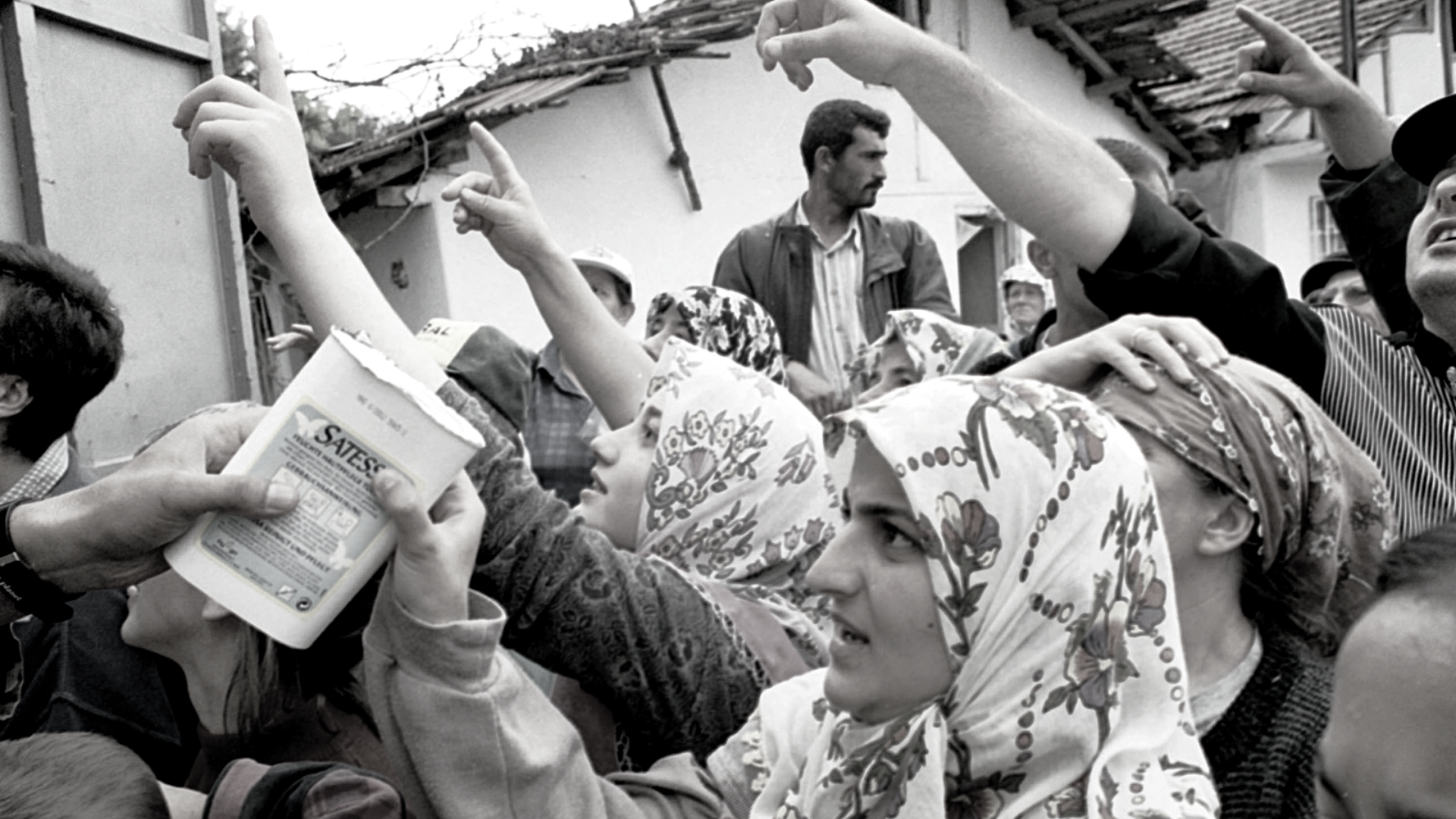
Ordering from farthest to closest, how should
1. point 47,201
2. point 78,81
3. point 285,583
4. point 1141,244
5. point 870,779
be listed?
1. point 78,81
2. point 47,201
3. point 1141,244
4. point 870,779
5. point 285,583

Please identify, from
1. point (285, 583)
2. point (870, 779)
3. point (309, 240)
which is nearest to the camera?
point (285, 583)

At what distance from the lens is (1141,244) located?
7.57 feet

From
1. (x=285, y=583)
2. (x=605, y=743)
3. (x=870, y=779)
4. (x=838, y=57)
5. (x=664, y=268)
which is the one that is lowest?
(x=664, y=268)

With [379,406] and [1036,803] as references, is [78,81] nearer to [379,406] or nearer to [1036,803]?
[379,406]

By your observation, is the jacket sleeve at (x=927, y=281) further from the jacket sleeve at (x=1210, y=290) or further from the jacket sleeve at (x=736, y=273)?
the jacket sleeve at (x=1210, y=290)

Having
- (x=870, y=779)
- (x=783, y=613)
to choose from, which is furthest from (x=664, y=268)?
(x=870, y=779)

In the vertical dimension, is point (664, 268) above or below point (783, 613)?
below

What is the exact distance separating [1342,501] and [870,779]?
898mm

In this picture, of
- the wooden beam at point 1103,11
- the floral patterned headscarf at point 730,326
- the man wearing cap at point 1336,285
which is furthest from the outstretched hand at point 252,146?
the wooden beam at point 1103,11

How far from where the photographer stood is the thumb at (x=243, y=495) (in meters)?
1.57

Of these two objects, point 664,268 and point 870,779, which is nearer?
point 870,779

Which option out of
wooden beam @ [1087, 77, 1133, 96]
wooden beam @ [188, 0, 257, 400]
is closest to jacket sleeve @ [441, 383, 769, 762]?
wooden beam @ [188, 0, 257, 400]

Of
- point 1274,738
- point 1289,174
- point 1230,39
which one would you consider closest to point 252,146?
point 1274,738

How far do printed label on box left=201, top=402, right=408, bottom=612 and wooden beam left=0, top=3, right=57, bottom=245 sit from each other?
7.66ft
